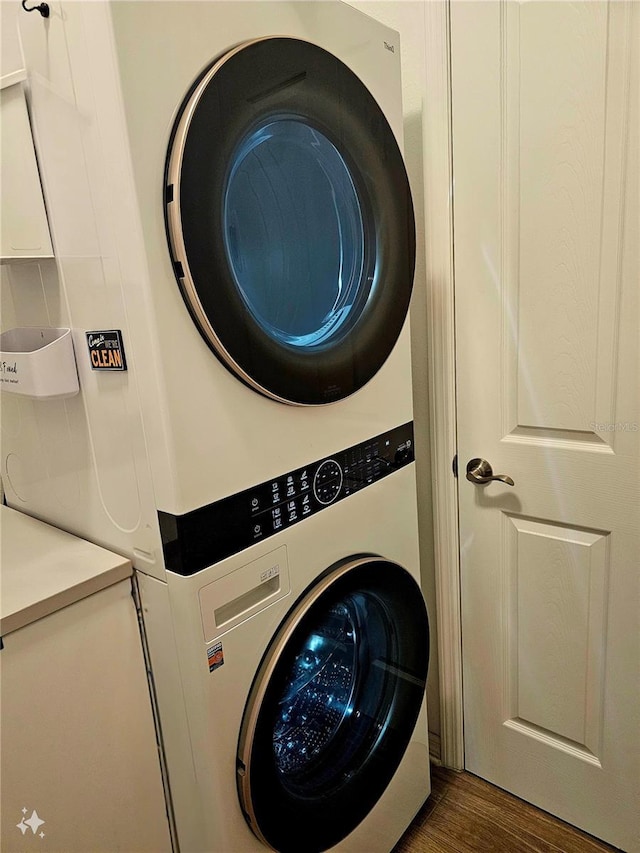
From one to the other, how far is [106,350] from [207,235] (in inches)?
9.1

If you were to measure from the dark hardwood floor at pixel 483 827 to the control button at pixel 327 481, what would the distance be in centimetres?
100

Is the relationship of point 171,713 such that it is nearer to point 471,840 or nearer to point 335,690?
point 335,690

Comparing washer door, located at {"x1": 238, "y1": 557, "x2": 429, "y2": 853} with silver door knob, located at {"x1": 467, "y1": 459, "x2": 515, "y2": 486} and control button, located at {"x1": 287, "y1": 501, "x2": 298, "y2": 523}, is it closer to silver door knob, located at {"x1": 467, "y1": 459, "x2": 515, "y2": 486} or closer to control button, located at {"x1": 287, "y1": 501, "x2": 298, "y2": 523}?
control button, located at {"x1": 287, "y1": 501, "x2": 298, "y2": 523}

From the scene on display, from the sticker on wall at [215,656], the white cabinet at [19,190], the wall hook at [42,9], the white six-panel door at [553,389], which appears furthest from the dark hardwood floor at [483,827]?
the wall hook at [42,9]

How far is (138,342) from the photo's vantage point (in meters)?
0.81

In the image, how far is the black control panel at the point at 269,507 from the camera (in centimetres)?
87

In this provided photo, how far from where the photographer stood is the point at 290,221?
3.14 ft

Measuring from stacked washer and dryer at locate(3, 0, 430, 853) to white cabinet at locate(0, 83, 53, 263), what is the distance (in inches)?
1.0

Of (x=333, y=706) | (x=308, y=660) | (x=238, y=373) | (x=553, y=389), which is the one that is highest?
(x=238, y=373)

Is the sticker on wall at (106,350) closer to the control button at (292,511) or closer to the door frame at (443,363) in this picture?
the control button at (292,511)

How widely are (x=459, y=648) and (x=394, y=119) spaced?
1.32 metres

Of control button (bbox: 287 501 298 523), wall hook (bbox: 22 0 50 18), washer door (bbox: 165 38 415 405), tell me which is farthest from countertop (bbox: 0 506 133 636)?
wall hook (bbox: 22 0 50 18)

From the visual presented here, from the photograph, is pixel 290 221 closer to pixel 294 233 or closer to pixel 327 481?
pixel 294 233

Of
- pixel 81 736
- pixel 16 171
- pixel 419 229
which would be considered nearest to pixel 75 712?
pixel 81 736
